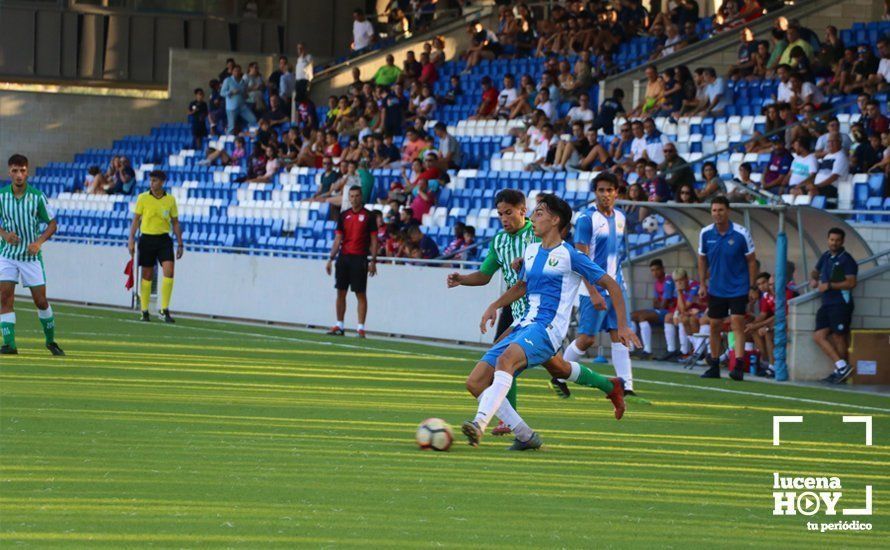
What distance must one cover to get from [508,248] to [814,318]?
777cm

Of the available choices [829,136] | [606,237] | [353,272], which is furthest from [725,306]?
[353,272]

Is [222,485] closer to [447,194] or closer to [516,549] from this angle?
[516,549]

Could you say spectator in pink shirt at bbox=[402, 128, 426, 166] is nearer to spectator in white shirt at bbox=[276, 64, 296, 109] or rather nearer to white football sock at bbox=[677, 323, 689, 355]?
spectator in white shirt at bbox=[276, 64, 296, 109]

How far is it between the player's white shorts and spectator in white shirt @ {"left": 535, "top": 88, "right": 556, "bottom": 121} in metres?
14.2

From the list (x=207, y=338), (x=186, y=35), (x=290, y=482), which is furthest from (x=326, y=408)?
(x=186, y=35)

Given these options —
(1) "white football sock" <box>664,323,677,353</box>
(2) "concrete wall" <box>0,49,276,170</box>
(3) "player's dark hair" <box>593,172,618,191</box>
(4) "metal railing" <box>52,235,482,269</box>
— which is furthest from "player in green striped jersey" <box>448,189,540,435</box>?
(2) "concrete wall" <box>0,49,276,170</box>

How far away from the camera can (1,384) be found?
13.6 metres

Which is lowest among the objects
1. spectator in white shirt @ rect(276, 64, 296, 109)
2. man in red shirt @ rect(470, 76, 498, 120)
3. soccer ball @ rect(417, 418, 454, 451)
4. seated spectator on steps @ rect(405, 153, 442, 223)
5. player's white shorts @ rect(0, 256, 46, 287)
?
soccer ball @ rect(417, 418, 454, 451)

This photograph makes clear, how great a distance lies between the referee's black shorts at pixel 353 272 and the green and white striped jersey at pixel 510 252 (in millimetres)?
10709

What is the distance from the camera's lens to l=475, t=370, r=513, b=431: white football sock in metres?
10.1

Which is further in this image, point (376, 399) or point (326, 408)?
point (376, 399)

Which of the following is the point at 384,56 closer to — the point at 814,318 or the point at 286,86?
the point at 286,86

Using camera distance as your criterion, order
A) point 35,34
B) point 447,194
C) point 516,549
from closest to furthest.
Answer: point 516,549
point 447,194
point 35,34

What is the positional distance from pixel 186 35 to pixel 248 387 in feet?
97.4
